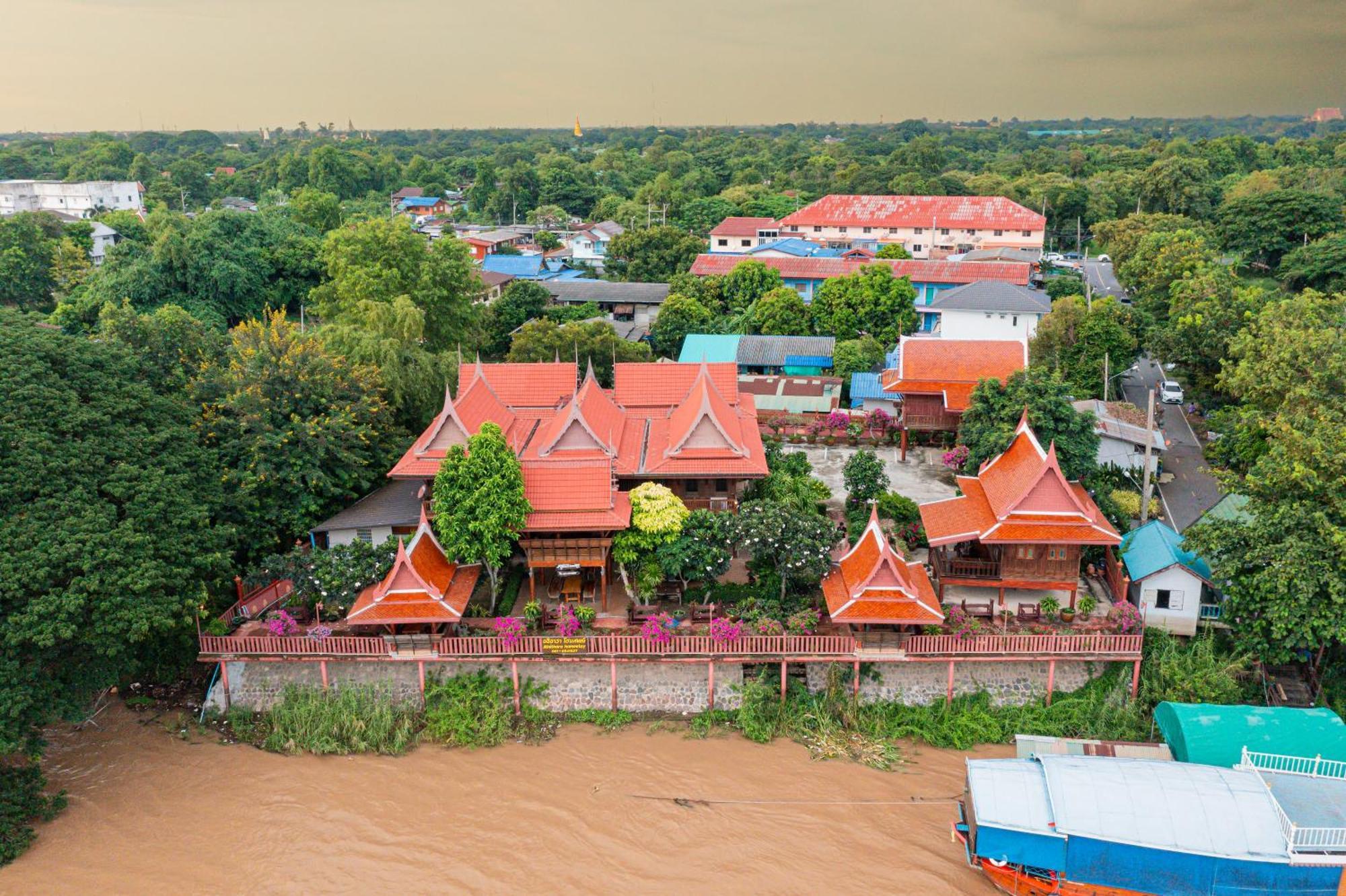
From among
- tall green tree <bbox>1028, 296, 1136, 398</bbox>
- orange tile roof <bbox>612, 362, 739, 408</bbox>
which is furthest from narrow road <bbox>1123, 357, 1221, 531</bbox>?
orange tile roof <bbox>612, 362, 739, 408</bbox>

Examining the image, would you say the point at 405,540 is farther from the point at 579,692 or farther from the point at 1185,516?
the point at 1185,516

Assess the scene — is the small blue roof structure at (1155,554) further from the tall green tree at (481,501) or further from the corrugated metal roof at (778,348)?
the corrugated metal roof at (778,348)

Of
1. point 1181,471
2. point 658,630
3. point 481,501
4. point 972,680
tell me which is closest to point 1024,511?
point 972,680

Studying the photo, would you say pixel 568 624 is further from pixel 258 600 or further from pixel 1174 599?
pixel 1174 599

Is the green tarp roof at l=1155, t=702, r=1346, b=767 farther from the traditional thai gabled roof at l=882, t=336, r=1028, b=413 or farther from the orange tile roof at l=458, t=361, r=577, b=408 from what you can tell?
the orange tile roof at l=458, t=361, r=577, b=408

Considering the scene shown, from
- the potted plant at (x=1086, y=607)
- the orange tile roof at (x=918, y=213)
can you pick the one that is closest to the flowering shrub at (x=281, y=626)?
the potted plant at (x=1086, y=607)
